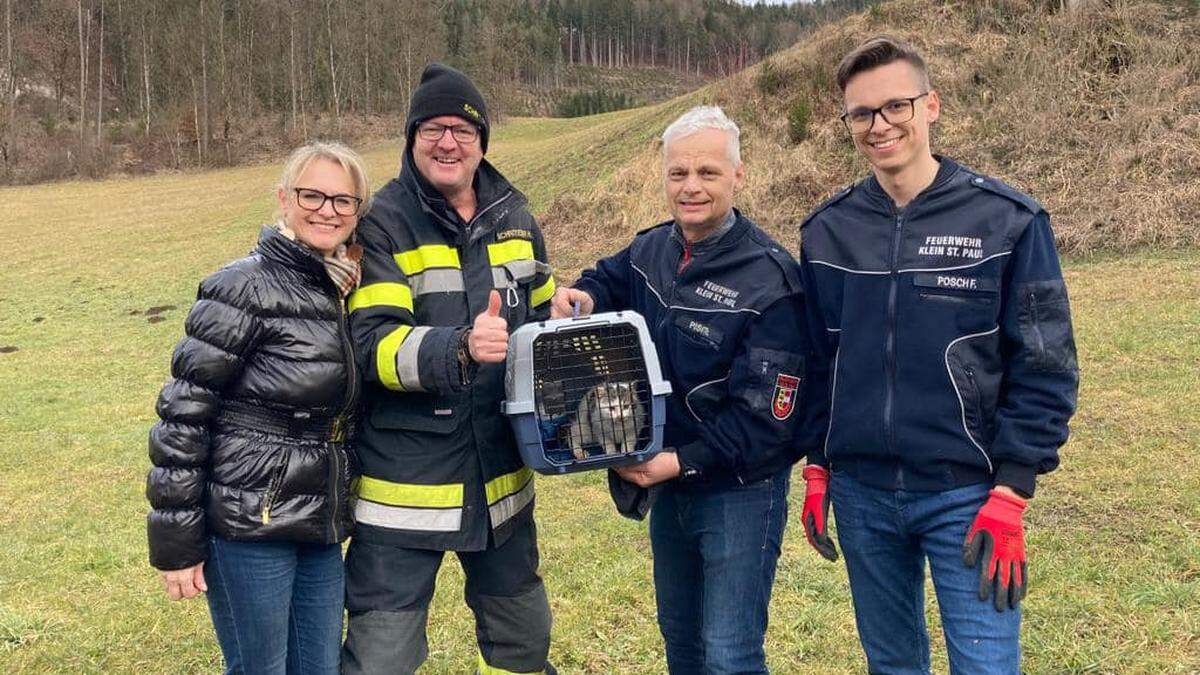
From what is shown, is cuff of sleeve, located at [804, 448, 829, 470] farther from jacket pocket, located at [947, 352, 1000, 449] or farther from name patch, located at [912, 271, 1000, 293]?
name patch, located at [912, 271, 1000, 293]

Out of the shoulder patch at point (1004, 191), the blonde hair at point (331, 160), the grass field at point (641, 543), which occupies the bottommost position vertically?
the grass field at point (641, 543)

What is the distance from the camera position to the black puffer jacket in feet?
7.15

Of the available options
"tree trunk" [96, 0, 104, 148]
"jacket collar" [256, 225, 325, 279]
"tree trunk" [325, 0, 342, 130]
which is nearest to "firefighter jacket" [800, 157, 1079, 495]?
"jacket collar" [256, 225, 325, 279]

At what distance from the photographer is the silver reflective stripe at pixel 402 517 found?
95.3 inches

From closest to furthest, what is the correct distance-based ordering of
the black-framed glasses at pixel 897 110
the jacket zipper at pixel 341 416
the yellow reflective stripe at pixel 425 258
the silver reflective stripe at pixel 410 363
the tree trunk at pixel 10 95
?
1. the black-framed glasses at pixel 897 110
2. the silver reflective stripe at pixel 410 363
3. the jacket zipper at pixel 341 416
4. the yellow reflective stripe at pixel 425 258
5. the tree trunk at pixel 10 95

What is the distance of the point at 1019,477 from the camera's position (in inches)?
77.2

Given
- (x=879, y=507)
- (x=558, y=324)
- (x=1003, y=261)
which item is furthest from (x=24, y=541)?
(x=1003, y=261)

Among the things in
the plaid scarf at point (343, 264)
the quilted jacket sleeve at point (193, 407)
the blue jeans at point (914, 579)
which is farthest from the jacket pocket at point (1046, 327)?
the quilted jacket sleeve at point (193, 407)

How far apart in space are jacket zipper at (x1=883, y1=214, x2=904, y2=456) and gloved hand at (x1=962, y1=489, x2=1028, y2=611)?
0.84ft

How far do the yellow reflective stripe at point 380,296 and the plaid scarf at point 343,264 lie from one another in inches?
1.2

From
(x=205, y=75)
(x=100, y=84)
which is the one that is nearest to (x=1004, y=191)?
(x=205, y=75)

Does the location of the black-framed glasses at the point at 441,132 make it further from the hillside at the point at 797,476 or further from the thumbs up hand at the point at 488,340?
the hillside at the point at 797,476

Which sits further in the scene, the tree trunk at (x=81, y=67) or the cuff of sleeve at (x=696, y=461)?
the tree trunk at (x=81, y=67)

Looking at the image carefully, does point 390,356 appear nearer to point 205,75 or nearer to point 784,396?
point 784,396
